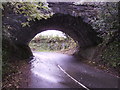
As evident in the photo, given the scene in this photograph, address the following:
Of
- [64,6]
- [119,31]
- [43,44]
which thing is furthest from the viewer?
[43,44]

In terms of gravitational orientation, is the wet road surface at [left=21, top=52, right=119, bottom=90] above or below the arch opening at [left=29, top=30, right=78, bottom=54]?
above

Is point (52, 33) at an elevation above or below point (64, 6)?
below

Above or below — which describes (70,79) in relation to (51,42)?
above

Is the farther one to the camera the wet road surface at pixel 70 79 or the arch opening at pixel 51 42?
the arch opening at pixel 51 42

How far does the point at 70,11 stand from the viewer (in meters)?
10.1

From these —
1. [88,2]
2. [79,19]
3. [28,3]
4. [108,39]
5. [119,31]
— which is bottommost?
[108,39]

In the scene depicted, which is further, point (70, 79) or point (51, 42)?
point (51, 42)

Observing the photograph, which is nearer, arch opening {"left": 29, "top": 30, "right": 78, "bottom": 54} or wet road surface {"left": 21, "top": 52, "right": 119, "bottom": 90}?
wet road surface {"left": 21, "top": 52, "right": 119, "bottom": 90}

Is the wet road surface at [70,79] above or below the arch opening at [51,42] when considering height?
above

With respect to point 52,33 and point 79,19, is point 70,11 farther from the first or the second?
point 52,33

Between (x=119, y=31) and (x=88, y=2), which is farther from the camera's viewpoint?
(x=88, y=2)

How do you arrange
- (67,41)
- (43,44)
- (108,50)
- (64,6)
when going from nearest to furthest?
(108,50), (64,6), (67,41), (43,44)

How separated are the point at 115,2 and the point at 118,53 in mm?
3243

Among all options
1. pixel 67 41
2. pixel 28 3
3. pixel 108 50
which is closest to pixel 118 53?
pixel 108 50
